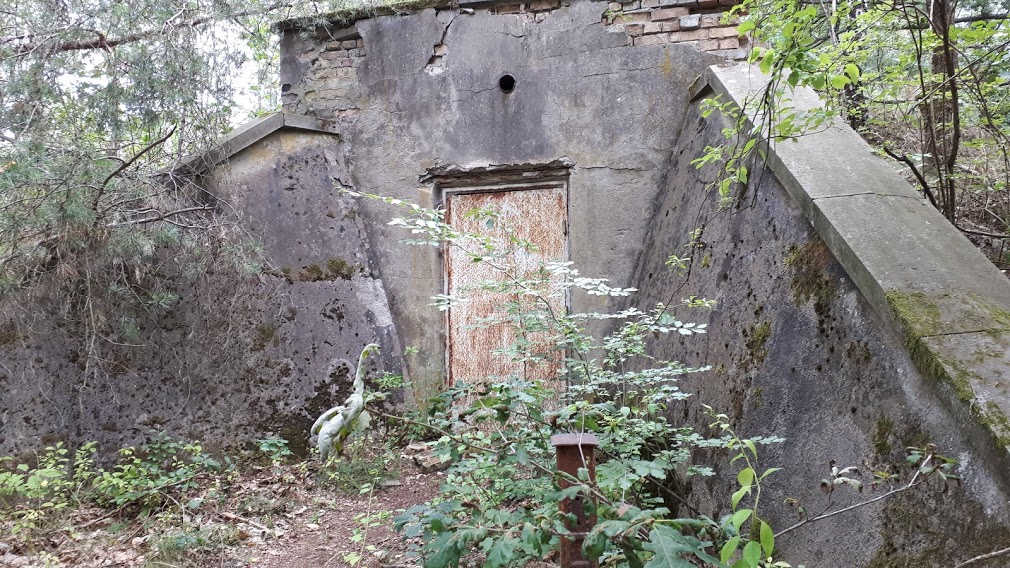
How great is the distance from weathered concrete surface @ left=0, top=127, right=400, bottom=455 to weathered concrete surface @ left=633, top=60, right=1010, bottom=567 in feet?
9.93

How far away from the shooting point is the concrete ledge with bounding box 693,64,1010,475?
6.27 ft

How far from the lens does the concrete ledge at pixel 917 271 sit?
1.91 m

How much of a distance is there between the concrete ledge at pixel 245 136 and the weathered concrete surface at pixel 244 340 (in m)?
0.07

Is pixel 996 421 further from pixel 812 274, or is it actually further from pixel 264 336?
pixel 264 336

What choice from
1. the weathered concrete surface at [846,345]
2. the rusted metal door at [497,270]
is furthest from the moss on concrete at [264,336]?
the weathered concrete surface at [846,345]

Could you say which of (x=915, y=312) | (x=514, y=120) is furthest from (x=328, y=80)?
(x=915, y=312)

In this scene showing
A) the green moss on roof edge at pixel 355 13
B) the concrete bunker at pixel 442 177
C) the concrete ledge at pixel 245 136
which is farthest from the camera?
the green moss on roof edge at pixel 355 13

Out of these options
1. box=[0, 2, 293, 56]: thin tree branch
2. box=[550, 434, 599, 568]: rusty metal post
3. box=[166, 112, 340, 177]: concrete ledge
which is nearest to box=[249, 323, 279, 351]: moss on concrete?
box=[166, 112, 340, 177]: concrete ledge

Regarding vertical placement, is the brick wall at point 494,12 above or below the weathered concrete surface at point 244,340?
above

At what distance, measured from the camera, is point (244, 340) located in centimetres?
505

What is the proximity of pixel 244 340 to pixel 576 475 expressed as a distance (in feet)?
Result: 12.9

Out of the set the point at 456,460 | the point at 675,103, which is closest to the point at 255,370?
the point at 456,460

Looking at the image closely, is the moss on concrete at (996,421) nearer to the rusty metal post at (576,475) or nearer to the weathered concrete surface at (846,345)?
the weathered concrete surface at (846,345)

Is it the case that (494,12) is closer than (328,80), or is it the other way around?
(494,12)
